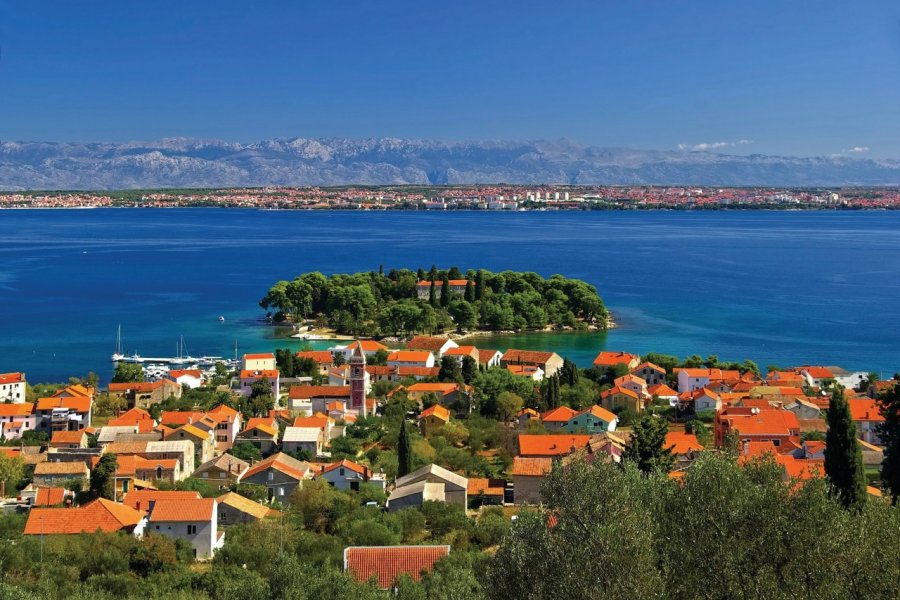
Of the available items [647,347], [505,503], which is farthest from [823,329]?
[505,503]

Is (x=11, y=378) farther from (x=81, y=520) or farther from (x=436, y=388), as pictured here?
(x=81, y=520)

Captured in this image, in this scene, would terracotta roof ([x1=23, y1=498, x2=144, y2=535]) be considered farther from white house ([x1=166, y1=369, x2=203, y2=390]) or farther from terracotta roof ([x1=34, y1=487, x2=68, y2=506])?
white house ([x1=166, y1=369, x2=203, y2=390])

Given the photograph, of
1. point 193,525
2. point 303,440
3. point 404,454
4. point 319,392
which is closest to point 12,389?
point 319,392

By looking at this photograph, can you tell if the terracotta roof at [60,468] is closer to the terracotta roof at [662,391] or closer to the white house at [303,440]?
the white house at [303,440]

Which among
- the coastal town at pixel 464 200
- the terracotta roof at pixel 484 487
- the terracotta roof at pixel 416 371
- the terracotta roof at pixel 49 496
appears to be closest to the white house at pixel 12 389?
the terracotta roof at pixel 49 496

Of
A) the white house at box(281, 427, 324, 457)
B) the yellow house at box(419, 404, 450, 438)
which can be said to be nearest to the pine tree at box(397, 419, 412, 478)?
the white house at box(281, 427, 324, 457)

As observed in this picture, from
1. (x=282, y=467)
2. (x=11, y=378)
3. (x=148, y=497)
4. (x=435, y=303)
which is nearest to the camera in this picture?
(x=148, y=497)
